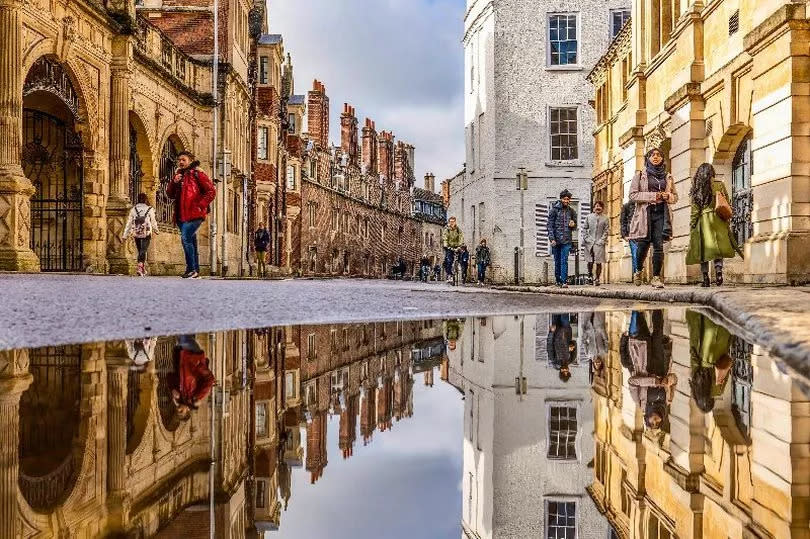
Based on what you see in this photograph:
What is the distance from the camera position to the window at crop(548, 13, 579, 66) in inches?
1431

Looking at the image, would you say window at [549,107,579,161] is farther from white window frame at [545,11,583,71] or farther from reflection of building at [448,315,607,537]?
reflection of building at [448,315,607,537]

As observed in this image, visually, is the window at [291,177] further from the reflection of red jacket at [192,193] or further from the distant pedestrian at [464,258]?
the reflection of red jacket at [192,193]

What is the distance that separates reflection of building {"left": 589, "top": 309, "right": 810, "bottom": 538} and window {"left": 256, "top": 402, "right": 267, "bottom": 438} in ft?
3.09

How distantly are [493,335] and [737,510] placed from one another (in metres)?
4.46

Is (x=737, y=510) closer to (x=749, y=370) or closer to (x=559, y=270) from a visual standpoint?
(x=749, y=370)

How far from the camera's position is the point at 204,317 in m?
6.59

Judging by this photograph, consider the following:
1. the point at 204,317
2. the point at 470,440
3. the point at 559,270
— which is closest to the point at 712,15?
the point at 559,270

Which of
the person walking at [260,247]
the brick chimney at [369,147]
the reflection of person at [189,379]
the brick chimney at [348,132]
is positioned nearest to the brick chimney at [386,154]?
the brick chimney at [369,147]

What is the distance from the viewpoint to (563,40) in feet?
120

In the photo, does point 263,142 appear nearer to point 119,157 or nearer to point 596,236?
point 119,157

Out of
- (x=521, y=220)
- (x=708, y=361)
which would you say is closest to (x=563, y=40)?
(x=521, y=220)

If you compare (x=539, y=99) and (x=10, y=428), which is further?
(x=539, y=99)

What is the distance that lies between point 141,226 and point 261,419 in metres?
17.5

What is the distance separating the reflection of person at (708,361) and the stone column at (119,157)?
1709 centimetres
